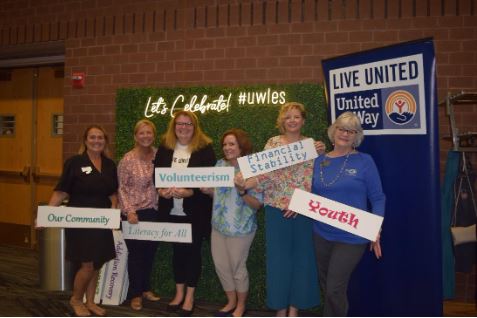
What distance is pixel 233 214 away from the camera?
138 inches

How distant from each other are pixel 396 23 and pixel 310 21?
2.73ft

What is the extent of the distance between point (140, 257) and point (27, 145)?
3342mm

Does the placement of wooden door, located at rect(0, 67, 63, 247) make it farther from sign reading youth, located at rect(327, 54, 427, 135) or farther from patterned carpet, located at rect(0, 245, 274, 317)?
sign reading youth, located at rect(327, 54, 427, 135)

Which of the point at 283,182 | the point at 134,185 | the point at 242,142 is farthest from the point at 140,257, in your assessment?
the point at 283,182

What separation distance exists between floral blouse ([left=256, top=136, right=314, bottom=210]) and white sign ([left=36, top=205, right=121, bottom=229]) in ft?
4.01

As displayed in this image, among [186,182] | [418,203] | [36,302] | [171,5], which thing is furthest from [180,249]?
[171,5]

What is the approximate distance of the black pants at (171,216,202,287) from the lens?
373 cm

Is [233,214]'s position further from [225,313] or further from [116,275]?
[116,275]

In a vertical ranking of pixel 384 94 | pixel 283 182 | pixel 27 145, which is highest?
pixel 384 94

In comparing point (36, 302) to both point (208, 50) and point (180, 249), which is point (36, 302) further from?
point (208, 50)

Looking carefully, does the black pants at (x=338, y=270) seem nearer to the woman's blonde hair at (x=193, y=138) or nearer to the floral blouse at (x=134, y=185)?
the woman's blonde hair at (x=193, y=138)

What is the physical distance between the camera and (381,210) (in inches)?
113

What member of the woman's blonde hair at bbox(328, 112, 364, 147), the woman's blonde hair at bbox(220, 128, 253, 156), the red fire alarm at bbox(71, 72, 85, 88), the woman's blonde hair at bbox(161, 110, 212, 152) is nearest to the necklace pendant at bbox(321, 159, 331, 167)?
the woman's blonde hair at bbox(328, 112, 364, 147)

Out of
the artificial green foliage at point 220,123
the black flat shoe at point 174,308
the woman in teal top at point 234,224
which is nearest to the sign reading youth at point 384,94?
the artificial green foliage at point 220,123
